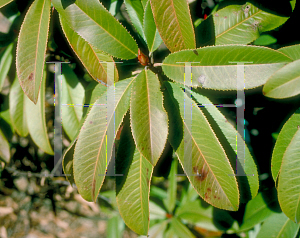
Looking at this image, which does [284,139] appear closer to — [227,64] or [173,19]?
[227,64]

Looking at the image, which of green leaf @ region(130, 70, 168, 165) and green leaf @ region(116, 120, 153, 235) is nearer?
green leaf @ region(130, 70, 168, 165)

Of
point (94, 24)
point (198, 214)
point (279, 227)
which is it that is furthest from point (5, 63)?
point (279, 227)

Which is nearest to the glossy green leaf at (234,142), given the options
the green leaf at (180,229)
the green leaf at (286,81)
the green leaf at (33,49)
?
the green leaf at (286,81)

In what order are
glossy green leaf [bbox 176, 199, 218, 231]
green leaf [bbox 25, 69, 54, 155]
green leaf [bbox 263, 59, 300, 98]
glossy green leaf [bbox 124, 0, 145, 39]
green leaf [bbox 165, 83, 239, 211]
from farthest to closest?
glossy green leaf [bbox 176, 199, 218, 231] < green leaf [bbox 25, 69, 54, 155] < glossy green leaf [bbox 124, 0, 145, 39] < green leaf [bbox 165, 83, 239, 211] < green leaf [bbox 263, 59, 300, 98]

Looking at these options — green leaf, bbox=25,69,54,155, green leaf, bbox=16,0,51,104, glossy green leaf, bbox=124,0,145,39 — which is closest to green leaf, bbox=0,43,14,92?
green leaf, bbox=25,69,54,155

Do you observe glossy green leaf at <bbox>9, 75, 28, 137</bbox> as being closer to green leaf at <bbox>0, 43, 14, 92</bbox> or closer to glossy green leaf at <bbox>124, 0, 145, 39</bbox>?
green leaf at <bbox>0, 43, 14, 92</bbox>

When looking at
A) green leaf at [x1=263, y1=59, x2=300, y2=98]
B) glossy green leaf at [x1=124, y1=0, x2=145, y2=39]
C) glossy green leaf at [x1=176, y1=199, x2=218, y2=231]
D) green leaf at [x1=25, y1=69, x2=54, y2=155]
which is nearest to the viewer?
green leaf at [x1=263, y1=59, x2=300, y2=98]
